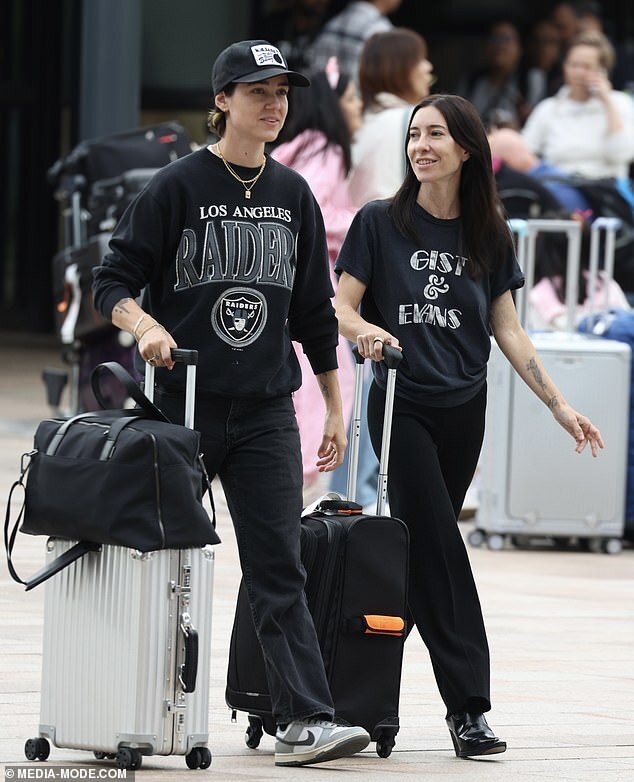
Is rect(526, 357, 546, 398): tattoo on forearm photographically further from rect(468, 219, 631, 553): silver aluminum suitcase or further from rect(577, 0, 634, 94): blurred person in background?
rect(577, 0, 634, 94): blurred person in background

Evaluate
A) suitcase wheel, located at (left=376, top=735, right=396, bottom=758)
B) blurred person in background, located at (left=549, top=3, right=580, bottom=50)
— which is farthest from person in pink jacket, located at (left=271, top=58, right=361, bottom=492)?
blurred person in background, located at (left=549, top=3, right=580, bottom=50)

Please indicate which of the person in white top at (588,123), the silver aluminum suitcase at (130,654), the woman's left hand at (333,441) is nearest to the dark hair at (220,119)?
the silver aluminum suitcase at (130,654)

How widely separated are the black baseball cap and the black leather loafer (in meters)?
1.65

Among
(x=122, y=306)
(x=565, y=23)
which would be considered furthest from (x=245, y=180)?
(x=565, y=23)

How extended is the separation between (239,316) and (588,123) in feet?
25.3

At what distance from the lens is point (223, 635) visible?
656 centimetres

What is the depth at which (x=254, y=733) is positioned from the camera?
5.02 meters

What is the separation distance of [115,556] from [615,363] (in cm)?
475

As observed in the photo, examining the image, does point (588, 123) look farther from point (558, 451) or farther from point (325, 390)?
point (325, 390)

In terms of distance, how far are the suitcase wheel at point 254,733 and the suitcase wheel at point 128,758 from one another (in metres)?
0.55

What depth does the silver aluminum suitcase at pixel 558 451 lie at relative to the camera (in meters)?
8.89

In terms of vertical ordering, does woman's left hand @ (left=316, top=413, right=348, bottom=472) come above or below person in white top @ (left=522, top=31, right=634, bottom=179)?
below

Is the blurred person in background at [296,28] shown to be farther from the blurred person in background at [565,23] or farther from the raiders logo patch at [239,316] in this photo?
the raiders logo patch at [239,316]

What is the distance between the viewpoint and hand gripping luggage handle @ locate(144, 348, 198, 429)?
14.9ft
